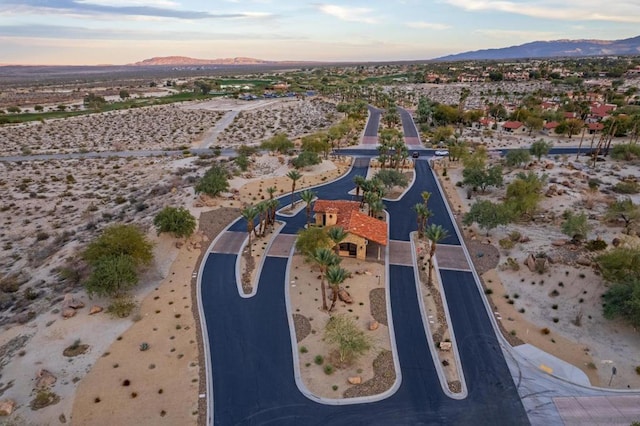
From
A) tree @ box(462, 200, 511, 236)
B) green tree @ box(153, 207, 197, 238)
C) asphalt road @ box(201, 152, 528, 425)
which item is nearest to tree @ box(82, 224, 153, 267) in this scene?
green tree @ box(153, 207, 197, 238)

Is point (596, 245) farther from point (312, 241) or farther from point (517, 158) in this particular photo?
point (517, 158)

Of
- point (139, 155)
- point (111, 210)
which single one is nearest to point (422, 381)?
point (111, 210)

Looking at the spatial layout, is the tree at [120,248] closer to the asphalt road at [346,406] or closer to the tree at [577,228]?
the asphalt road at [346,406]

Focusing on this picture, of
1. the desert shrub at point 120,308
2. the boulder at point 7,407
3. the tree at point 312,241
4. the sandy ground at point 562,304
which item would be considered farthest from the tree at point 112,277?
the sandy ground at point 562,304

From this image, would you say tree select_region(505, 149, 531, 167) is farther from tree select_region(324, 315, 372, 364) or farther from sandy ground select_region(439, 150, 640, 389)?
tree select_region(324, 315, 372, 364)

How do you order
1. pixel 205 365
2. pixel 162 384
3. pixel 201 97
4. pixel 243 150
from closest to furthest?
1. pixel 162 384
2. pixel 205 365
3. pixel 243 150
4. pixel 201 97

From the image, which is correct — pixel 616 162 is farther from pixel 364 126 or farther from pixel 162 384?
pixel 162 384

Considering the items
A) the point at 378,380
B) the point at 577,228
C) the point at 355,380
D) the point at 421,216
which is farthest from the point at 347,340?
the point at 577,228
